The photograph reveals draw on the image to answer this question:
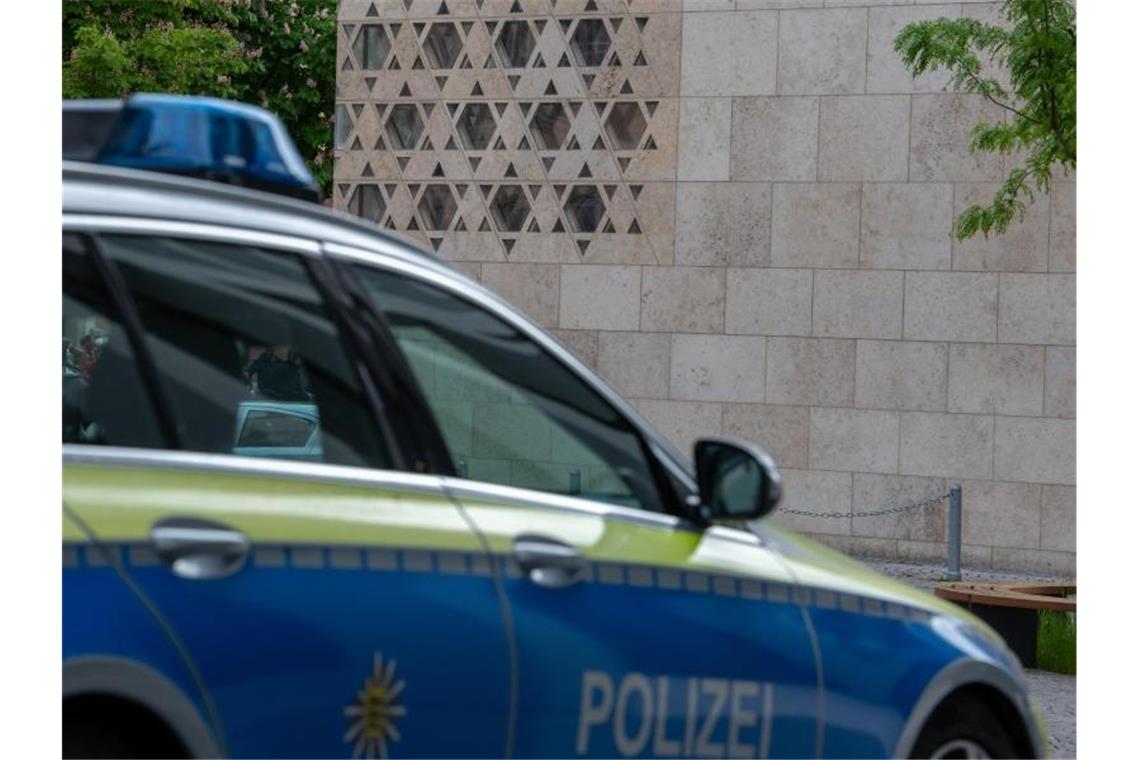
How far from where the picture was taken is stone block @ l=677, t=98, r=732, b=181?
19531 millimetres

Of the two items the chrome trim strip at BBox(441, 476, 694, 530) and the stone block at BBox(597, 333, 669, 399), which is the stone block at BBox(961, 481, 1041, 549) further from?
the chrome trim strip at BBox(441, 476, 694, 530)

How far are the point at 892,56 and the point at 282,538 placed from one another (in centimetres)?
1612

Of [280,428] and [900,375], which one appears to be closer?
[280,428]

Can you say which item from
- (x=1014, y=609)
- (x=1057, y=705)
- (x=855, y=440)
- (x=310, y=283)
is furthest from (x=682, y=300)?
(x=310, y=283)

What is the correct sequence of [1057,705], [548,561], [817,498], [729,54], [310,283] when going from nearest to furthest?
[310,283] < [548,561] < [1057,705] < [817,498] < [729,54]

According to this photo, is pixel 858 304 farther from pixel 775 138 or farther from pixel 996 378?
pixel 775 138

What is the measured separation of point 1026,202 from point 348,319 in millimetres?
15324

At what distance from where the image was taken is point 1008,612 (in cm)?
1141

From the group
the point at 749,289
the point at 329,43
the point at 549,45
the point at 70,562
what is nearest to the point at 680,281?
the point at 749,289

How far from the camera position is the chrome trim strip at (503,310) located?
400cm

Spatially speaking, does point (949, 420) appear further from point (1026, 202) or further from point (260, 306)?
point (260, 306)

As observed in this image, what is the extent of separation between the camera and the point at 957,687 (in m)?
4.91

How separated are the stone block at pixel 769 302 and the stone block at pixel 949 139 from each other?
1483 mm

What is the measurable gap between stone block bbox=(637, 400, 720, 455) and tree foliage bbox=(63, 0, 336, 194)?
715 cm
